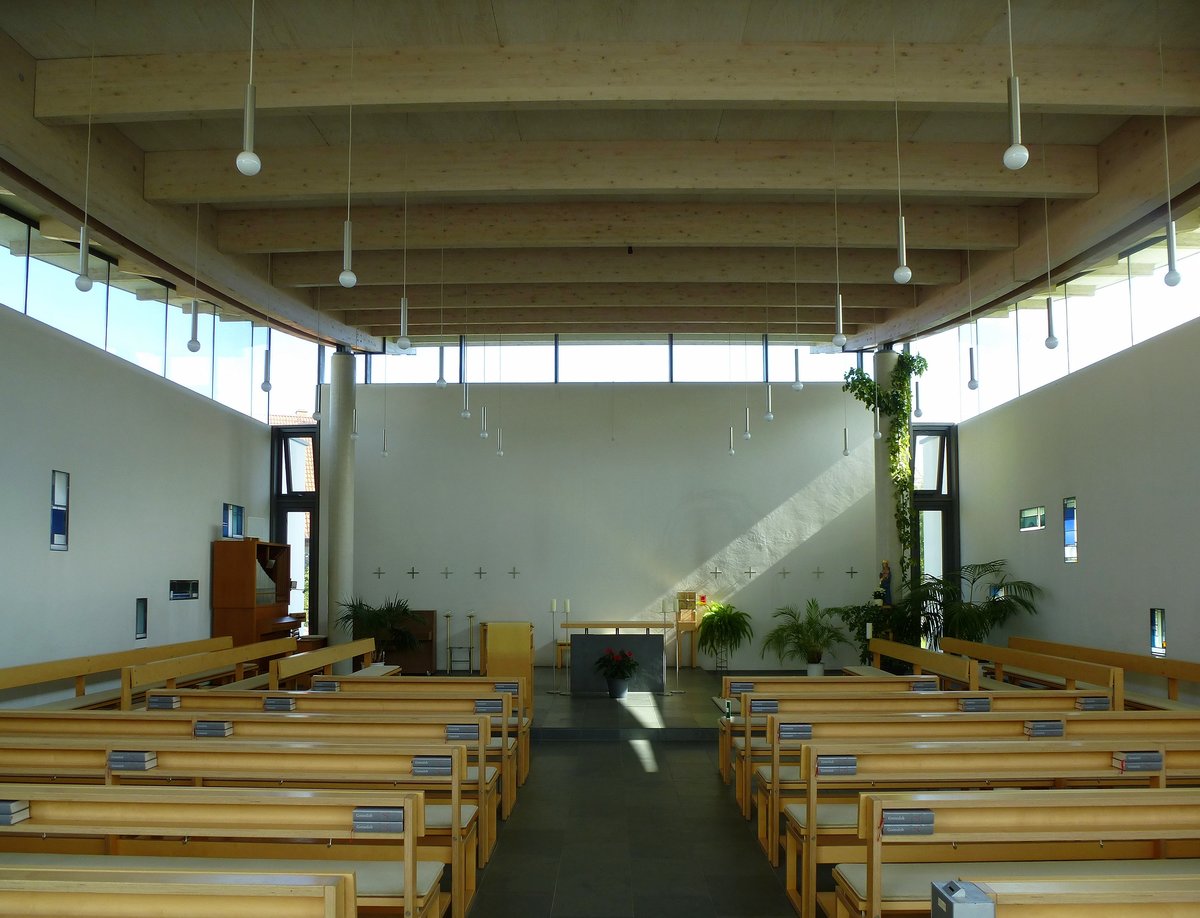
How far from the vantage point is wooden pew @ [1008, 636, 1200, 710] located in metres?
7.14

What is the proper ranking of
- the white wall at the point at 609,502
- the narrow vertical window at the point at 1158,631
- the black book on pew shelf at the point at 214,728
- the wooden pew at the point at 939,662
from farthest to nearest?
the white wall at the point at 609,502
the narrow vertical window at the point at 1158,631
the wooden pew at the point at 939,662
the black book on pew shelf at the point at 214,728

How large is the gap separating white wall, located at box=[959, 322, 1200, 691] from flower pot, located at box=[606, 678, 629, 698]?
15.0 ft

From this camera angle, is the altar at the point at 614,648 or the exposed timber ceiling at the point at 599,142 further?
the altar at the point at 614,648

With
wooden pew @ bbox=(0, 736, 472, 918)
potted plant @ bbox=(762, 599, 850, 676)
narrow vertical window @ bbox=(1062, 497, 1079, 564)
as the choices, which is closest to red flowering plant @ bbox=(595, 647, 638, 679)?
potted plant @ bbox=(762, 599, 850, 676)

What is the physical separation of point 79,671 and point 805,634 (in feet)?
27.3

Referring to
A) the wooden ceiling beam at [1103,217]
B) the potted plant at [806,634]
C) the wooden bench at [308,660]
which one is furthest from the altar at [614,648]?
the wooden ceiling beam at [1103,217]

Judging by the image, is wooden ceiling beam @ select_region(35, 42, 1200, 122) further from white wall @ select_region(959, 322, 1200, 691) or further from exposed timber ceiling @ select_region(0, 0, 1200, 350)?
white wall @ select_region(959, 322, 1200, 691)

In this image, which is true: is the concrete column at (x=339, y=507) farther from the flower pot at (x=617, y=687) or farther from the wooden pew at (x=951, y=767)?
the wooden pew at (x=951, y=767)

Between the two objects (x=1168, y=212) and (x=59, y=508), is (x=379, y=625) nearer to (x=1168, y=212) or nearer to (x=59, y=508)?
(x=59, y=508)

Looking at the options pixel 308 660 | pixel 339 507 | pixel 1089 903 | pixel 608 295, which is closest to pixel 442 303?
pixel 608 295

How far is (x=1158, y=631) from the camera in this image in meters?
8.13

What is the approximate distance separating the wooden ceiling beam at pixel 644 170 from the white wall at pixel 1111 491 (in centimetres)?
199

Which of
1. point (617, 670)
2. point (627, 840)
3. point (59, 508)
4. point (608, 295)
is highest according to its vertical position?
point (608, 295)

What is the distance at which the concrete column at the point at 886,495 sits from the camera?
38.4ft
